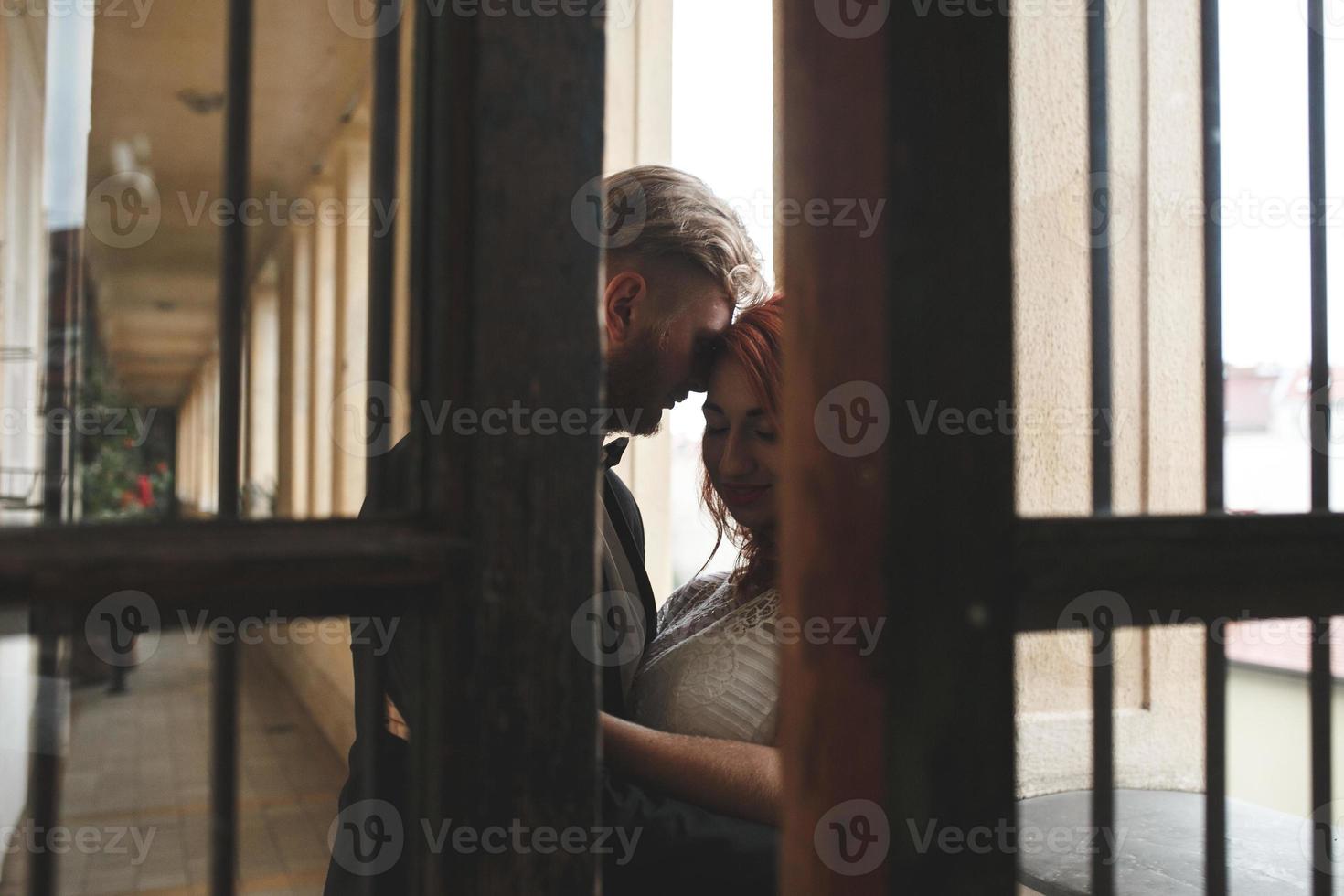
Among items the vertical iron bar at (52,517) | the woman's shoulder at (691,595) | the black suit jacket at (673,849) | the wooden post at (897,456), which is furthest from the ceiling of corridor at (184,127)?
the wooden post at (897,456)

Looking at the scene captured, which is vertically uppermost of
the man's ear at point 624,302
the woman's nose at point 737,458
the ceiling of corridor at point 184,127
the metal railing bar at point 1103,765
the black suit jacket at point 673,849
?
the ceiling of corridor at point 184,127

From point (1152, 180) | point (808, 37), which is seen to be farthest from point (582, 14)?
point (1152, 180)

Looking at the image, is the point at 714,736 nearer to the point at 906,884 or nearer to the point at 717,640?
the point at 717,640

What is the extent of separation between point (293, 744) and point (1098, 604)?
20.5ft

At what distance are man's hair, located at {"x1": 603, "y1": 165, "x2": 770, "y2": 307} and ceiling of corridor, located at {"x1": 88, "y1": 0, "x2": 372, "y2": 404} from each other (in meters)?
1.53

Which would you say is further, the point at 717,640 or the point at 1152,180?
the point at 1152,180

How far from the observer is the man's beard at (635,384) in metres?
1.49

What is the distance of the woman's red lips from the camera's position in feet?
4.56

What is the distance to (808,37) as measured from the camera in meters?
0.54

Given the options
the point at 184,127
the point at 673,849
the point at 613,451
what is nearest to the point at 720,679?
the point at 673,849

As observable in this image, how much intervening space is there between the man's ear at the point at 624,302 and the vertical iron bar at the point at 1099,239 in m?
0.89

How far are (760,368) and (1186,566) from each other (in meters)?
0.78


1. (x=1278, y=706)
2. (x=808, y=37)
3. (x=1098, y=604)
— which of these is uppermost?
(x=808, y=37)

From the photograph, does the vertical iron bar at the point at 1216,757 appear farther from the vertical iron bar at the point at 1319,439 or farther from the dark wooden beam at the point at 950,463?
the dark wooden beam at the point at 950,463
